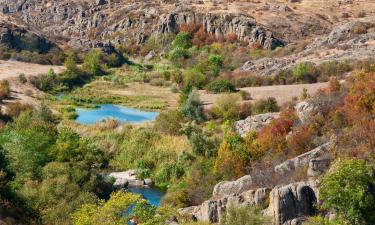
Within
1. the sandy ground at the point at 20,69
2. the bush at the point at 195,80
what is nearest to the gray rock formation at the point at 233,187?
the bush at the point at 195,80

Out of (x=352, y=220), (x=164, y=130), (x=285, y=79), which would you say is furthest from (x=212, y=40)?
(x=352, y=220)

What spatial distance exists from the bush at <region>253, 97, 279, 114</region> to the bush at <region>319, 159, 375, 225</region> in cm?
3246

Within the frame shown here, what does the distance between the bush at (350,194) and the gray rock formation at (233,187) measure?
23.3 ft

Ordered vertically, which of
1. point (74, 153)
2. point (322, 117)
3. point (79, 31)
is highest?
point (322, 117)

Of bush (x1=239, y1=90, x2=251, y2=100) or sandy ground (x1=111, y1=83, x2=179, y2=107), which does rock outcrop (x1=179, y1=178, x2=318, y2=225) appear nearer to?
bush (x1=239, y1=90, x2=251, y2=100)

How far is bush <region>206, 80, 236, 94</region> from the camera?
2958 inches

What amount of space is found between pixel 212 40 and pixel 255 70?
30.1m

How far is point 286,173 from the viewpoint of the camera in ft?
113

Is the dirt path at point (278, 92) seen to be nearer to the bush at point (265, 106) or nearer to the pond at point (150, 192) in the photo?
the bush at point (265, 106)

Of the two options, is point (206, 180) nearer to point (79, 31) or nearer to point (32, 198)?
point (32, 198)

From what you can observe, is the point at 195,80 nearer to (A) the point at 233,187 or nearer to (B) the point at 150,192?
(B) the point at 150,192

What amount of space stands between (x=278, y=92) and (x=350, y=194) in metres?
43.7

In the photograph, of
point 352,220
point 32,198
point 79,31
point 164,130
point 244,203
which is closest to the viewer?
point 352,220

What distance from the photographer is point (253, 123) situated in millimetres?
52594
